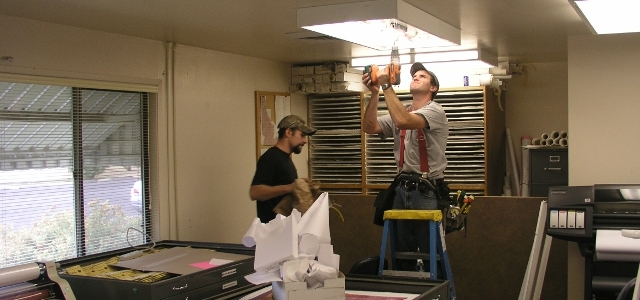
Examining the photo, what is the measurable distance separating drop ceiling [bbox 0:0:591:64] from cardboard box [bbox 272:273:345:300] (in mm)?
1783

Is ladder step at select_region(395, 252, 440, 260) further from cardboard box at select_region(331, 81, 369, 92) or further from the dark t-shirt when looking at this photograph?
cardboard box at select_region(331, 81, 369, 92)

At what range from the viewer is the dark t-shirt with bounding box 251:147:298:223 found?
4512 mm

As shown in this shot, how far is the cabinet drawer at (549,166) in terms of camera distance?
5863mm

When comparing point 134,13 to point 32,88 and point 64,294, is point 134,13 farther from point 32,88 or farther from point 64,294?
point 64,294

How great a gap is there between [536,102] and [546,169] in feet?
3.89

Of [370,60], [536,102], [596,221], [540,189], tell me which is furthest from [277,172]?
[536,102]

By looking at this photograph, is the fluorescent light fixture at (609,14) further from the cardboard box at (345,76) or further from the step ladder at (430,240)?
the cardboard box at (345,76)

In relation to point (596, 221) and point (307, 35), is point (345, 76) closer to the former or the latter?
point (307, 35)

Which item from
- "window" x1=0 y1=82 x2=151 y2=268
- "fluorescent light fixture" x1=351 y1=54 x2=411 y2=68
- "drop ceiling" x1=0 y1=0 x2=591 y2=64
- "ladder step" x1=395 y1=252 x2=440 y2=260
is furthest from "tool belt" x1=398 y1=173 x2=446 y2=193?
"fluorescent light fixture" x1=351 y1=54 x2=411 y2=68

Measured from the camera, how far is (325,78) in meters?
6.12

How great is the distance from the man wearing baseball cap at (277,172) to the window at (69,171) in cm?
87

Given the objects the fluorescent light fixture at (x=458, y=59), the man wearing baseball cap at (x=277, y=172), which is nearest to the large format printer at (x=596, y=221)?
the fluorescent light fixture at (x=458, y=59)

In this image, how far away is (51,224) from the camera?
13.2 feet

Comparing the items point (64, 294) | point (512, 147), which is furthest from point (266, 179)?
point (512, 147)
